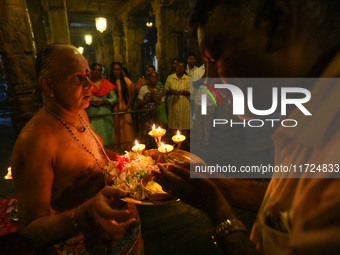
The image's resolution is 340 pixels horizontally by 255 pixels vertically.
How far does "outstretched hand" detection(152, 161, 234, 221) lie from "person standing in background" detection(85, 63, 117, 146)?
496 centimetres

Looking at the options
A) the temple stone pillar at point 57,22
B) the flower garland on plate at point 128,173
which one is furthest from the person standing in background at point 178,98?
the temple stone pillar at point 57,22

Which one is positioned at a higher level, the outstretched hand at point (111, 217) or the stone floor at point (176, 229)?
the outstretched hand at point (111, 217)

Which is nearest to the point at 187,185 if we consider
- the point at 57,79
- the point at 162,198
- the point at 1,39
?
the point at 162,198

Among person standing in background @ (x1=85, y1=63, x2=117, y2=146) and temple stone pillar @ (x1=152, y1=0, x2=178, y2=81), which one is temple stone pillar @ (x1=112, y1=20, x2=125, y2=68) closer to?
temple stone pillar @ (x1=152, y1=0, x2=178, y2=81)

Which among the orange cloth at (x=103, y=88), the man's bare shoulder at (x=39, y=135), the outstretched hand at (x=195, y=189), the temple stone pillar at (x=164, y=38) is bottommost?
the outstretched hand at (x=195, y=189)

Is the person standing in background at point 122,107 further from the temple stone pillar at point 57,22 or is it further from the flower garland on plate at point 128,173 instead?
the flower garland on plate at point 128,173

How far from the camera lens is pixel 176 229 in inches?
149

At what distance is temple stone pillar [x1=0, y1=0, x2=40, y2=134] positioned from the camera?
4.09m

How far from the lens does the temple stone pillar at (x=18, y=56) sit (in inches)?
161

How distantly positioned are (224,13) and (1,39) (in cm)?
509

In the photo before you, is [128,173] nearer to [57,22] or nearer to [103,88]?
[103,88]

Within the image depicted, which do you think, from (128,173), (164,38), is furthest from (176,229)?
(164,38)

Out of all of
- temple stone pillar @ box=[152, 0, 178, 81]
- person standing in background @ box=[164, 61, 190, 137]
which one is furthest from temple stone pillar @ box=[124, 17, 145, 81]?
person standing in background @ box=[164, 61, 190, 137]

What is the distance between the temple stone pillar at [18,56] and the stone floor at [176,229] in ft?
7.38
